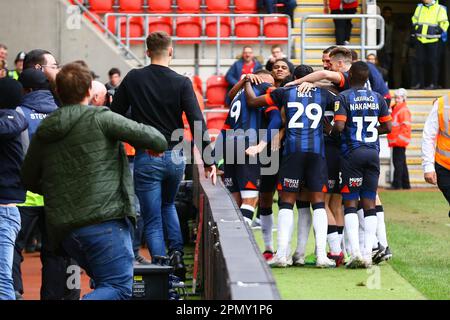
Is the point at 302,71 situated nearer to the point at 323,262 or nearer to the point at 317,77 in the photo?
the point at 317,77

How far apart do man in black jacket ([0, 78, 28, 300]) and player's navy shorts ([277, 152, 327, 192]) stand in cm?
302

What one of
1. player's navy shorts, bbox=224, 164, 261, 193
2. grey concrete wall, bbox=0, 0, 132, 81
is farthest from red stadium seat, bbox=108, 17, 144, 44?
player's navy shorts, bbox=224, 164, 261, 193

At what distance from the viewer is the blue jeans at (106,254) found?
6.68m

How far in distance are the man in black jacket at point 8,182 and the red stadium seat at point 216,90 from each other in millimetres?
13635

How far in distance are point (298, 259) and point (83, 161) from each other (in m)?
4.39

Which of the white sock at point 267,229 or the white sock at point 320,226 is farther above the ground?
the white sock at point 320,226

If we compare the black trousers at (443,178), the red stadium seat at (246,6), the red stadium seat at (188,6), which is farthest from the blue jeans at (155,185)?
the red stadium seat at (246,6)

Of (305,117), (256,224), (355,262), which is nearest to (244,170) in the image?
(305,117)

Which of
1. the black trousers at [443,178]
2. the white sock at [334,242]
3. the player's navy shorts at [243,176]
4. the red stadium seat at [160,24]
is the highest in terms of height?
the red stadium seat at [160,24]

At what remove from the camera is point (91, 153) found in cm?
666

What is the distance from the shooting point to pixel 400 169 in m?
21.6

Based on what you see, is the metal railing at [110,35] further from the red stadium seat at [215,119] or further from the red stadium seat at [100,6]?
the red stadium seat at [215,119]

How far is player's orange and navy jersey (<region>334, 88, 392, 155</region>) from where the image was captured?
34.2 feet

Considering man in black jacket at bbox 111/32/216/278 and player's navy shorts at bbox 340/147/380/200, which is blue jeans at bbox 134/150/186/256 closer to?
man in black jacket at bbox 111/32/216/278
